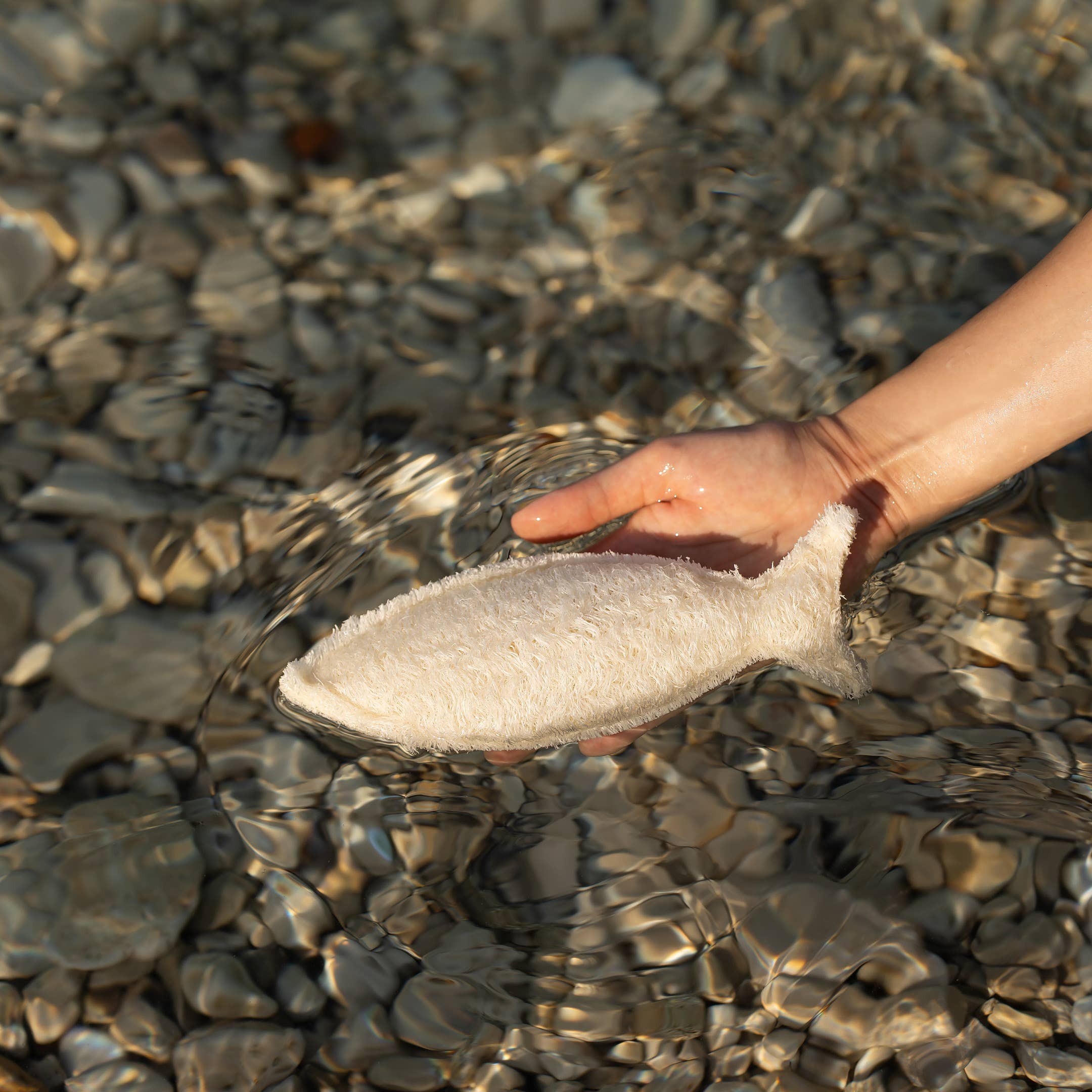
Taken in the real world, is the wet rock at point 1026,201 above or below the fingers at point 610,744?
above

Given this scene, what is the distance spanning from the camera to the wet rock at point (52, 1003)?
172 cm

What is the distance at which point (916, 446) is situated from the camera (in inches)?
83.8

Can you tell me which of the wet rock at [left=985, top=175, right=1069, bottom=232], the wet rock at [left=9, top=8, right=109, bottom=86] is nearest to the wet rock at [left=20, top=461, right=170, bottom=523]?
the wet rock at [left=9, top=8, right=109, bottom=86]

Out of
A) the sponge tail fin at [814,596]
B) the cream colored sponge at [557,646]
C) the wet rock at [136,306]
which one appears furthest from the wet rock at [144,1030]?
the wet rock at [136,306]

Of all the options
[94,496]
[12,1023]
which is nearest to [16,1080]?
[12,1023]

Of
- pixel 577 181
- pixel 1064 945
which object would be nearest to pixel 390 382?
pixel 577 181

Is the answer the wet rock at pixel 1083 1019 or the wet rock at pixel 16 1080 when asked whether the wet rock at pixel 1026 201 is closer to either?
the wet rock at pixel 1083 1019

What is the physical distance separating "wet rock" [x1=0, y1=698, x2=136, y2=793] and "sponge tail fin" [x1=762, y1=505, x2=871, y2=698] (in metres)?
1.36

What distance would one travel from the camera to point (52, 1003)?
1.74m

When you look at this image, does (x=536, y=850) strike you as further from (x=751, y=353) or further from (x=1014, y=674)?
(x=751, y=353)

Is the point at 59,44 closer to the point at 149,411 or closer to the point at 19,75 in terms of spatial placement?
the point at 19,75

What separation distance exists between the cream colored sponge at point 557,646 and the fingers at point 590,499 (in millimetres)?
194

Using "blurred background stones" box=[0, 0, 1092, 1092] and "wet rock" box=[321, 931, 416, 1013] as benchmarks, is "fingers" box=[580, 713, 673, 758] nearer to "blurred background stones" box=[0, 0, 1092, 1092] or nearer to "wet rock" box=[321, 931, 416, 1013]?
"blurred background stones" box=[0, 0, 1092, 1092]

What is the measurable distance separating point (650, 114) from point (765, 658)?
1.96 metres
